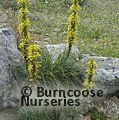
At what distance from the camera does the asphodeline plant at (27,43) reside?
8.02m

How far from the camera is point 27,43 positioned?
8.30 m

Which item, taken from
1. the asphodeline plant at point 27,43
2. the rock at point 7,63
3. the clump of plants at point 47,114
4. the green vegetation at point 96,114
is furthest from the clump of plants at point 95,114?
the rock at point 7,63

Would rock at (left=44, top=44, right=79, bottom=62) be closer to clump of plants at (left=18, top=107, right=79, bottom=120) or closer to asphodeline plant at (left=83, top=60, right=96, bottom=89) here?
asphodeline plant at (left=83, top=60, right=96, bottom=89)

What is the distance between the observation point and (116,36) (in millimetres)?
13438

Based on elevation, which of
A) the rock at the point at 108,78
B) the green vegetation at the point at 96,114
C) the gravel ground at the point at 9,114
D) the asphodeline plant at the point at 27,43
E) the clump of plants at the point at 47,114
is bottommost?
the green vegetation at the point at 96,114

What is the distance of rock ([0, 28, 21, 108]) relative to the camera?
8.83 metres

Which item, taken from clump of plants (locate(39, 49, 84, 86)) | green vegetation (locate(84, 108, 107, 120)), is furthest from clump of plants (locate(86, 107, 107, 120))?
clump of plants (locate(39, 49, 84, 86))

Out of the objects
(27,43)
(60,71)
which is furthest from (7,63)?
(60,71)

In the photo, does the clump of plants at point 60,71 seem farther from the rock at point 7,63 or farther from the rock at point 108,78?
the rock at point 7,63

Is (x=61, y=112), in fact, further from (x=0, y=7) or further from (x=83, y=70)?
(x=0, y=7)

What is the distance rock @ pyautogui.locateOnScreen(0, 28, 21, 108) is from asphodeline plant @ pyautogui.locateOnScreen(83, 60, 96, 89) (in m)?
1.52

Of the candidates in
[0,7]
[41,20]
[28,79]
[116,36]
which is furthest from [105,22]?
[28,79]

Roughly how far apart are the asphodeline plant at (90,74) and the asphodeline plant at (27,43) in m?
0.99

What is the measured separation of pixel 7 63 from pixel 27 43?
974 mm
